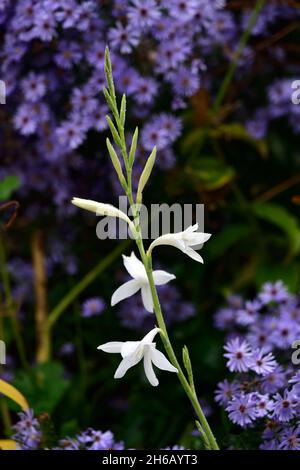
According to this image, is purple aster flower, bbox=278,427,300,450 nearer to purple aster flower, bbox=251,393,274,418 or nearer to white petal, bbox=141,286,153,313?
purple aster flower, bbox=251,393,274,418

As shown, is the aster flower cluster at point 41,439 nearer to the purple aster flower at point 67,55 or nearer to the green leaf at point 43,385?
the green leaf at point 43,385

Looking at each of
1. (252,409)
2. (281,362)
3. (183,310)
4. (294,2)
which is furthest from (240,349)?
(294,2)

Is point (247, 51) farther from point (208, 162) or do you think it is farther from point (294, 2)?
point (208, 162)

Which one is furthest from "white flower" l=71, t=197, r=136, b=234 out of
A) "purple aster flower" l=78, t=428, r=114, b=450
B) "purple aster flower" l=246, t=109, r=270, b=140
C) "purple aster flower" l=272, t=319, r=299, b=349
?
"purple aster flower" l=246, t=109, r=270, b=140

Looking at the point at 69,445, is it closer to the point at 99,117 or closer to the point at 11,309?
the point at 11,309

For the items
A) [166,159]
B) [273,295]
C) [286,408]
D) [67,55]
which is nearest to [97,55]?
[67,55]
